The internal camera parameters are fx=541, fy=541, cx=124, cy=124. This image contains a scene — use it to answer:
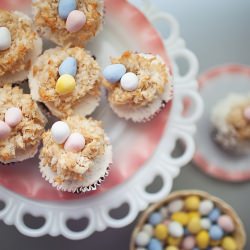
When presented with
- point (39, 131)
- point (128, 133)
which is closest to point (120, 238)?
point (128, 133)

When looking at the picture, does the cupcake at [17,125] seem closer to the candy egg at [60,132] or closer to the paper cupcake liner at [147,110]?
the candy egg at [60,132]

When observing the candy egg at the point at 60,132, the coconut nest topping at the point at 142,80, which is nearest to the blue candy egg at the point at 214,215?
the coconut nest topping at the point at 142,80

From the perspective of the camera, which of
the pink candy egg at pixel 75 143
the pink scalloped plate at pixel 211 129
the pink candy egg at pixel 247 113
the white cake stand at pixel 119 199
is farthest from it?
the pink scalloped plate at pixel 211 129

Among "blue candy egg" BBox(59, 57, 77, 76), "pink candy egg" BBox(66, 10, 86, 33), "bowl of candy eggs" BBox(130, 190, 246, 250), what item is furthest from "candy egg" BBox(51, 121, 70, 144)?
"bowl of candy eggs" BBox(130, 190, 246, 250)

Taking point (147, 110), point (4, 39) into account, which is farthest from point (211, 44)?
point (4, 39)

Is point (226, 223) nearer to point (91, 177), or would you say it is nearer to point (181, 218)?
point (181, 218)

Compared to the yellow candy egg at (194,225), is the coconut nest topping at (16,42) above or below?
above

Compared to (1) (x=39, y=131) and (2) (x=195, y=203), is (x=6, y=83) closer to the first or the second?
(1) (x=39, y=131)
